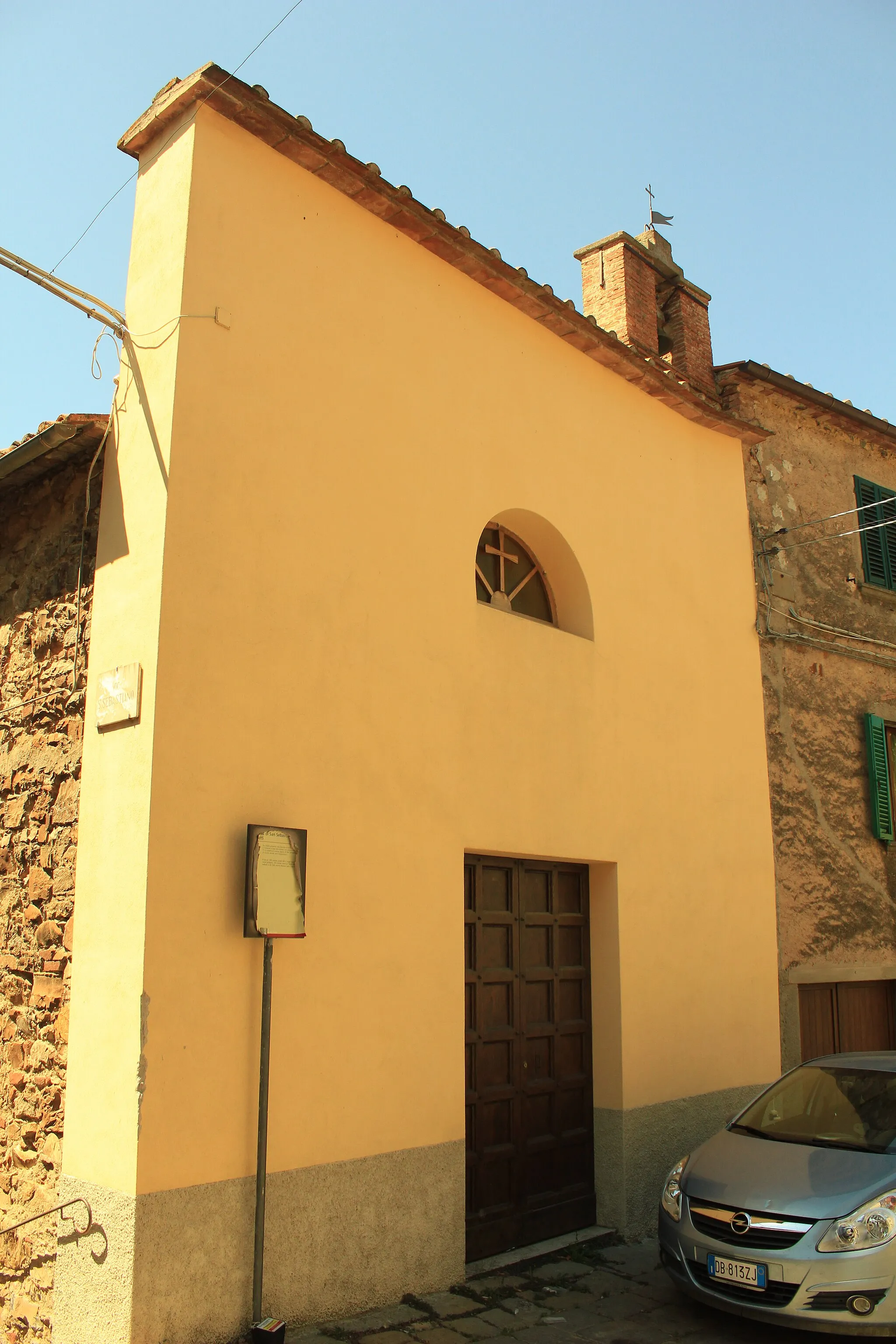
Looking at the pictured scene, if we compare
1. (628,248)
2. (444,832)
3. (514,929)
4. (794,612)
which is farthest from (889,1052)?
(628,248)

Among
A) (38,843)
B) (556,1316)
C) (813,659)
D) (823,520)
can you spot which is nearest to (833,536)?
(823,520)

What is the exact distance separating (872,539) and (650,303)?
139 inches

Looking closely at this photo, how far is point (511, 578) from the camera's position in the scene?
750cm

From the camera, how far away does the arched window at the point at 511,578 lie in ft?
23.9

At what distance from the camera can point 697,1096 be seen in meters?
7.71

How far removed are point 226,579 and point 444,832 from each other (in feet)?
6.58

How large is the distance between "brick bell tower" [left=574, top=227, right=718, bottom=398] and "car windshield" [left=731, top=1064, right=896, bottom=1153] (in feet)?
20.4

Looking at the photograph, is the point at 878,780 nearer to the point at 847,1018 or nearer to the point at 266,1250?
the point at 847,1018

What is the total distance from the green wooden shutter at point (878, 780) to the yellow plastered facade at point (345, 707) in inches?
99.0

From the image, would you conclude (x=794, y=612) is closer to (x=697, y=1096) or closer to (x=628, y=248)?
(x=628, y=248)

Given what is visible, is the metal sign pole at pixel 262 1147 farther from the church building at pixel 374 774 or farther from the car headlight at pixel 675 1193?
the car headlight at pixel 675 1193

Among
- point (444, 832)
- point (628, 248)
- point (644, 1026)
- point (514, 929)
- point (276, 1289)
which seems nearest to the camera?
point (276, 1289)

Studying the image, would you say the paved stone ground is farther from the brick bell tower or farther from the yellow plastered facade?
the brick bell tower

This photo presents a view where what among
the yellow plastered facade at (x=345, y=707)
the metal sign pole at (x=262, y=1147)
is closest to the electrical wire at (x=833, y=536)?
the yellow plastered facade at (x=345, y=707)
